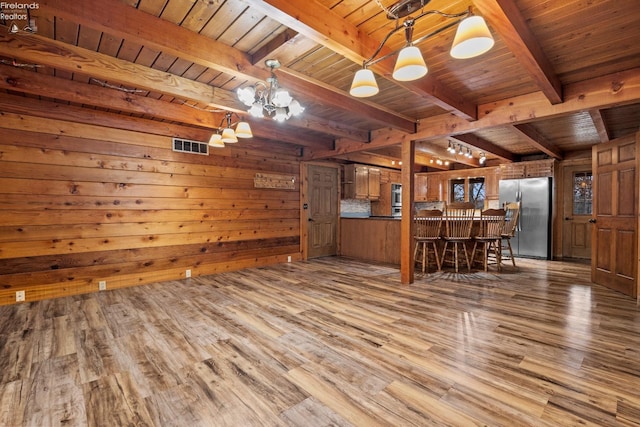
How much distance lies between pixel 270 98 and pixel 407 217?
8.92ft

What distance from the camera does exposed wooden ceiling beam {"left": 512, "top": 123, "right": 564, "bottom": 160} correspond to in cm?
435

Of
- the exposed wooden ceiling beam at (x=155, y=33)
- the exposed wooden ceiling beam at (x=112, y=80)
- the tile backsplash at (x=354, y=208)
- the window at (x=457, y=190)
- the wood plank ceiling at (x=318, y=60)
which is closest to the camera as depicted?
the exposed wooden ceiling beam at (x=155, y=33)

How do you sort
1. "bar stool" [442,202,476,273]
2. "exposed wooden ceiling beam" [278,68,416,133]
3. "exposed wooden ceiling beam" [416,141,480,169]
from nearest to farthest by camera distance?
"exposed wooden ceiling beam" [278,68,416,133], "bar stool" [442,202,476,273], "exposed wooden ceiling beam" [416,141,480,169]

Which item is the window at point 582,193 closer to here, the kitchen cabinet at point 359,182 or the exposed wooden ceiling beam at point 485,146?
the exposed wooden ceiling beam at point 485,146

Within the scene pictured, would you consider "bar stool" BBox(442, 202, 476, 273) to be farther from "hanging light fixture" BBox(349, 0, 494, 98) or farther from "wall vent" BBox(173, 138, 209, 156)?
"wall vent" BBox(173, 138, 209, 156)

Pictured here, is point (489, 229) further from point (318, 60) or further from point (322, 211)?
point (318, 60)

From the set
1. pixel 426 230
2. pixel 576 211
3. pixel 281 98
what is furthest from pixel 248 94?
pixel 576 211

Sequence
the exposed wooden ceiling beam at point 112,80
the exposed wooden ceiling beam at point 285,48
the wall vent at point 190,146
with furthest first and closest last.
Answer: the wall vent at point 190,146 < the exposed wooden ceiling beam at point 112,80 < the exposed wooden ceiling beam at point 285,48

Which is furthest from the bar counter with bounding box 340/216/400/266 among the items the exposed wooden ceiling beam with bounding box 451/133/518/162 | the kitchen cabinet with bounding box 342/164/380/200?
the exposed wooden ceiling beam with bounding box 451/133/518/162

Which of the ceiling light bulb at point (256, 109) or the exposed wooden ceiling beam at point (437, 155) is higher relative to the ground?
the exposed wooden ceiling beam at point (437, 155)

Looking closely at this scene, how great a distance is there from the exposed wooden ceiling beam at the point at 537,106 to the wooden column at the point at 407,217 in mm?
268

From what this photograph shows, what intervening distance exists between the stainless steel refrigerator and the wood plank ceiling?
2.19m

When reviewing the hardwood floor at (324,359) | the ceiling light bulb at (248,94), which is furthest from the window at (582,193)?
the ceiling light bulb at (248,94)

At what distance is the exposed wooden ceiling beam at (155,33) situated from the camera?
186cm
